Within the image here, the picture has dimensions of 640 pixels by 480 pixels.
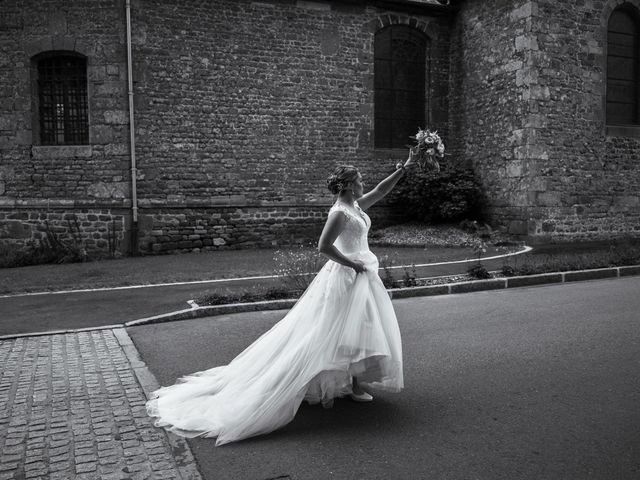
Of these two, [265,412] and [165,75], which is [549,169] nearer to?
[165,75]

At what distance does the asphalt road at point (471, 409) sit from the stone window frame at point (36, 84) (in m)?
8.85

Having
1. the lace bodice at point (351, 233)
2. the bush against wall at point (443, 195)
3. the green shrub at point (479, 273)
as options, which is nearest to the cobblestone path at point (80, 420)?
the lace bodice at point (351, 233)

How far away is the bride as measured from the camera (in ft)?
13.0

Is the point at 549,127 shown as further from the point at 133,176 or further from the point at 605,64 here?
the point at 133,176

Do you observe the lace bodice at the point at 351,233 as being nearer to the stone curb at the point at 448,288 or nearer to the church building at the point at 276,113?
the stone curb at the point at 448,288

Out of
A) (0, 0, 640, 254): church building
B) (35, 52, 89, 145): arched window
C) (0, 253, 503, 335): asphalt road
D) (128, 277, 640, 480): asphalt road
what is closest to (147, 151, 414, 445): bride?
(128, 277, 640, 480): asphalt road

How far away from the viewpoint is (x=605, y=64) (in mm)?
15984

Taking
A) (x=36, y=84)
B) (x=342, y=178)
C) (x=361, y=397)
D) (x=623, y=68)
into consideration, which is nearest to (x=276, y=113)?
(x=36, y=84)

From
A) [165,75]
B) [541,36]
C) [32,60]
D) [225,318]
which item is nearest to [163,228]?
[165,75]

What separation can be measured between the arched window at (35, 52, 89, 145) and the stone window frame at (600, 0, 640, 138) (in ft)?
45.4

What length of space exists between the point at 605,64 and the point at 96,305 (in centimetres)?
1466

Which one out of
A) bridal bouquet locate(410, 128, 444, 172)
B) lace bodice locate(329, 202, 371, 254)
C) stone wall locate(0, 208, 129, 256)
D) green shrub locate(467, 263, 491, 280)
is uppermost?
bridal bouquet locate(410, 128, 444, 172)

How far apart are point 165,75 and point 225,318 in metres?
9.10

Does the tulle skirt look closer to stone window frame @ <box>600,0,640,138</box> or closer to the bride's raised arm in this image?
the bride's raised arm
